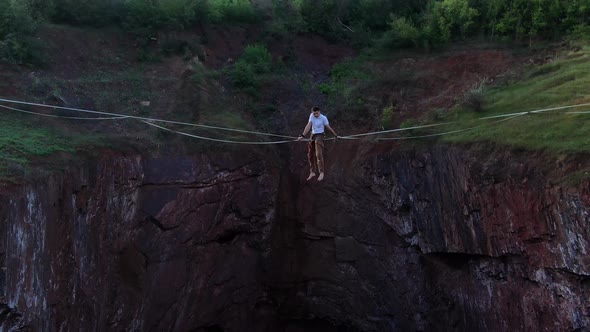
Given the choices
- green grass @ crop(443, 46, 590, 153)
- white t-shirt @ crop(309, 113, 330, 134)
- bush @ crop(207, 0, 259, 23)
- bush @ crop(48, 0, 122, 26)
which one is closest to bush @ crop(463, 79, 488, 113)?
green grass @ crop(443, 46, 590, 153)

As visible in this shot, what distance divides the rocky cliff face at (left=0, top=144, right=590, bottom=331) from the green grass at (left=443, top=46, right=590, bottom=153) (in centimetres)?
51

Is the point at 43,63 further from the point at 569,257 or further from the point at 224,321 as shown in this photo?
the point at 569,257

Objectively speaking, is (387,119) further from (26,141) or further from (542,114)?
(26,141)

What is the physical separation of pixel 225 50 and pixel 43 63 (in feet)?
18.3

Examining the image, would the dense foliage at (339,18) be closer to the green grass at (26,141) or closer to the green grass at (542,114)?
the green grass at (542,114)

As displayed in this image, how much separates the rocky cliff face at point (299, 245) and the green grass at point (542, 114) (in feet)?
1.66

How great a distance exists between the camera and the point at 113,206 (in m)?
12.5

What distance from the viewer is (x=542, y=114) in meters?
12.2

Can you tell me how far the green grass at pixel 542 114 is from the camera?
36.7 feet

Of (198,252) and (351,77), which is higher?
(351,77)

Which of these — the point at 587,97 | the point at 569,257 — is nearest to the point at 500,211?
the point at 569,257

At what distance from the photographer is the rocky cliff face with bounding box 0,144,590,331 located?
10.5 metres

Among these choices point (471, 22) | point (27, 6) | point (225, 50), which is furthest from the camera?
point (225, 50)

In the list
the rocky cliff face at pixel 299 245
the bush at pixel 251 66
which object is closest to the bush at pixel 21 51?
the rocky cliff face at pixel 299 245
